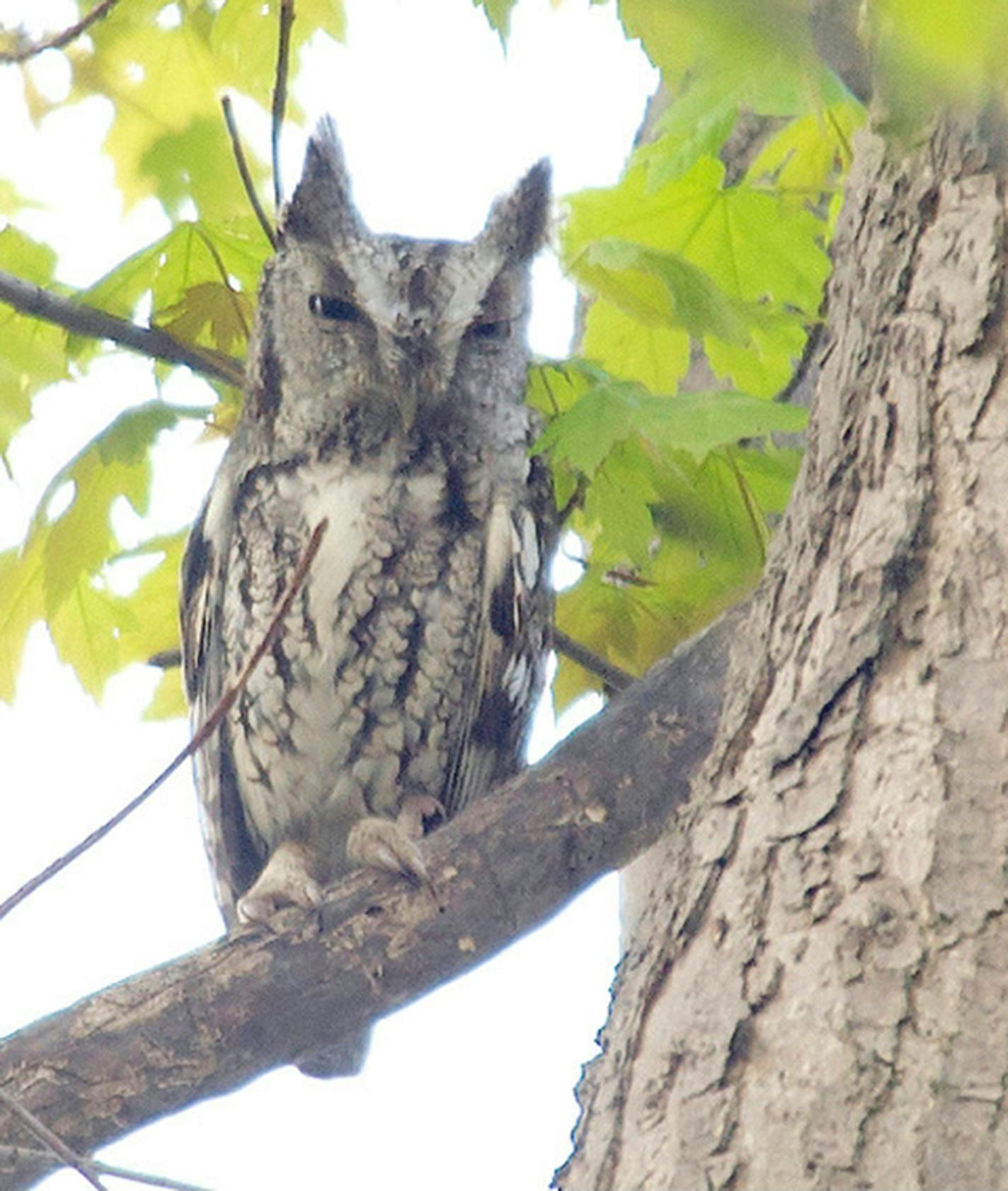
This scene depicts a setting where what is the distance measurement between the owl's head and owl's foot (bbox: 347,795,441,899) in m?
0.58

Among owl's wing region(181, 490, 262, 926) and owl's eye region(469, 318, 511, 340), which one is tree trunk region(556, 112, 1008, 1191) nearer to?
owl's eye region(469, 318, 511, 340)

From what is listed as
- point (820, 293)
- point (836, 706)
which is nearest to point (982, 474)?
point (836, 706)

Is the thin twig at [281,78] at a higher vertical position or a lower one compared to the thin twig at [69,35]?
lower

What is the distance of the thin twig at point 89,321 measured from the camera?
1970mm

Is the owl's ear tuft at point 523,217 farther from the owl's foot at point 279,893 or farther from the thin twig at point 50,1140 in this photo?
the thin twig at point 50,1140

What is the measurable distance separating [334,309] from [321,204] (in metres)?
0.17

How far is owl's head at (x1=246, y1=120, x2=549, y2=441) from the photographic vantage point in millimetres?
2311

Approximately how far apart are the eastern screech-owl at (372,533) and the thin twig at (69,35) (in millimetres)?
393

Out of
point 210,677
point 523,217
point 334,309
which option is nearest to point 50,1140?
point 210,677

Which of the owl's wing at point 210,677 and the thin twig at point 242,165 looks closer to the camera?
the thin twig at point 242,165

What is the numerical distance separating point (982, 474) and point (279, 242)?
132cm

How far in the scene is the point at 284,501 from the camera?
7.80 feet

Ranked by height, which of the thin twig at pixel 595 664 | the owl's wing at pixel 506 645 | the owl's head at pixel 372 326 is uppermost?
the owl's head at pixel 372 326

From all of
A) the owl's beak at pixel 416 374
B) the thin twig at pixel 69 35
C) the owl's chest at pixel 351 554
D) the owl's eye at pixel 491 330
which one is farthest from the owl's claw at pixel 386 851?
the thin twig at pixel 69 35
